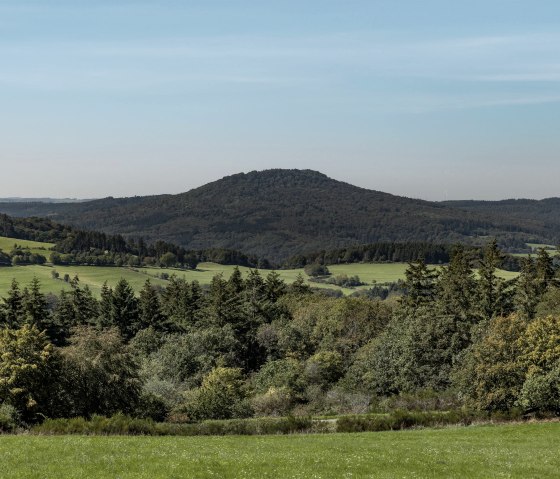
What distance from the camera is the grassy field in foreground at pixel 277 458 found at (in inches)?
838

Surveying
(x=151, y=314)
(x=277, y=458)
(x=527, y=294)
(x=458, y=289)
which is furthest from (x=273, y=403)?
(x=151, y=314)

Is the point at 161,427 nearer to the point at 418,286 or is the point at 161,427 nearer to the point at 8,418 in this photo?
the point at 8,418

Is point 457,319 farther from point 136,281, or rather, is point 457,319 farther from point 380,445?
point 136,281

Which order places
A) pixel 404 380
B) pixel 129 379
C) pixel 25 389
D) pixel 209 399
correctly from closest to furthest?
pixel 25 389 → pixel 129 379 → pixel 209 399 → pixel 404 380

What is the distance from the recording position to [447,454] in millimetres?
26922

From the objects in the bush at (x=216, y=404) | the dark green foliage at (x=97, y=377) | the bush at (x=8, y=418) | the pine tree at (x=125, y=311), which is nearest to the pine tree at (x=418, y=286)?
the bush at (x=216, y=404)

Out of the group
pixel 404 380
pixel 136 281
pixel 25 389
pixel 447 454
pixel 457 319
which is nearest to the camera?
pixel 447 454

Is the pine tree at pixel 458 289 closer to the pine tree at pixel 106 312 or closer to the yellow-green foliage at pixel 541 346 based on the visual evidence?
the yellow-green foliage at pixel 541 346

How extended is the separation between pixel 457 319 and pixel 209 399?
3382 cm

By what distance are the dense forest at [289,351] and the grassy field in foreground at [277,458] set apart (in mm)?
13449

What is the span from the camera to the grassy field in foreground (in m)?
21.3

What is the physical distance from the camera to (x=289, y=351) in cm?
7550

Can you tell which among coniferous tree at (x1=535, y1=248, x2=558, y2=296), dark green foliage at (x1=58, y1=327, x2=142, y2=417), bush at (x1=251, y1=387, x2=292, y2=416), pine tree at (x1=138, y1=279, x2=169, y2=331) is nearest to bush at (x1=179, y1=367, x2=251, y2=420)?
bush at (x1=251, y1=387, x2=292, y2=416)

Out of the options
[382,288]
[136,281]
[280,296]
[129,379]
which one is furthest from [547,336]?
[136,281]
